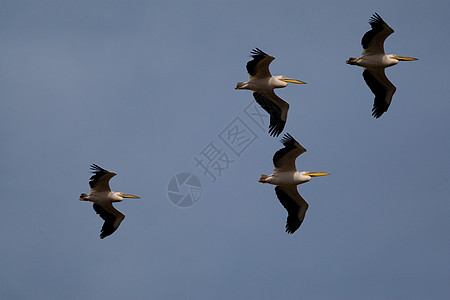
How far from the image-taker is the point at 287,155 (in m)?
26.1

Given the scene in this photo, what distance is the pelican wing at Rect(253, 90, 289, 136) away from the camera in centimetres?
2792

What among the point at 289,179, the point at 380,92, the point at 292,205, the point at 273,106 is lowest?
the point at 292,205

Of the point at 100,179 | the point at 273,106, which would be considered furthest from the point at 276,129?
the point at 100,179

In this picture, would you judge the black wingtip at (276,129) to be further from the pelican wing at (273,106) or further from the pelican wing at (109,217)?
the pelican wing at (109,217)

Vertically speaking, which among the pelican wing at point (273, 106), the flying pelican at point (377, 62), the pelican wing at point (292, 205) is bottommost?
the pelican wing at point (292, 205)

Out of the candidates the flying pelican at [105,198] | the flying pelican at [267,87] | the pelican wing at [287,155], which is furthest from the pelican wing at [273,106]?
the flying pelican at [105,198]

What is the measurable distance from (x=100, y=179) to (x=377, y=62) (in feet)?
27.4

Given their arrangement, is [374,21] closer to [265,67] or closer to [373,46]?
[373,46]

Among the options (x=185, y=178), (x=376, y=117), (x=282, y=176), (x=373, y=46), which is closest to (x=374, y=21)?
(x=373, y=46)

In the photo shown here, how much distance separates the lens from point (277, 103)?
28.0 metres

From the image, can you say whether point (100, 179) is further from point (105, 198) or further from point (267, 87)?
point (267, 87)

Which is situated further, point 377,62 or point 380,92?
point 380,92

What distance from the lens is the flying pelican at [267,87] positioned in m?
27.1

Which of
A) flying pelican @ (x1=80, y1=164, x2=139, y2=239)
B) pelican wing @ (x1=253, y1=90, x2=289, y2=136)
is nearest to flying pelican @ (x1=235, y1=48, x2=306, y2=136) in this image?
pelican wing @ (x1=253, y1=90, x2=289, y2=136)
